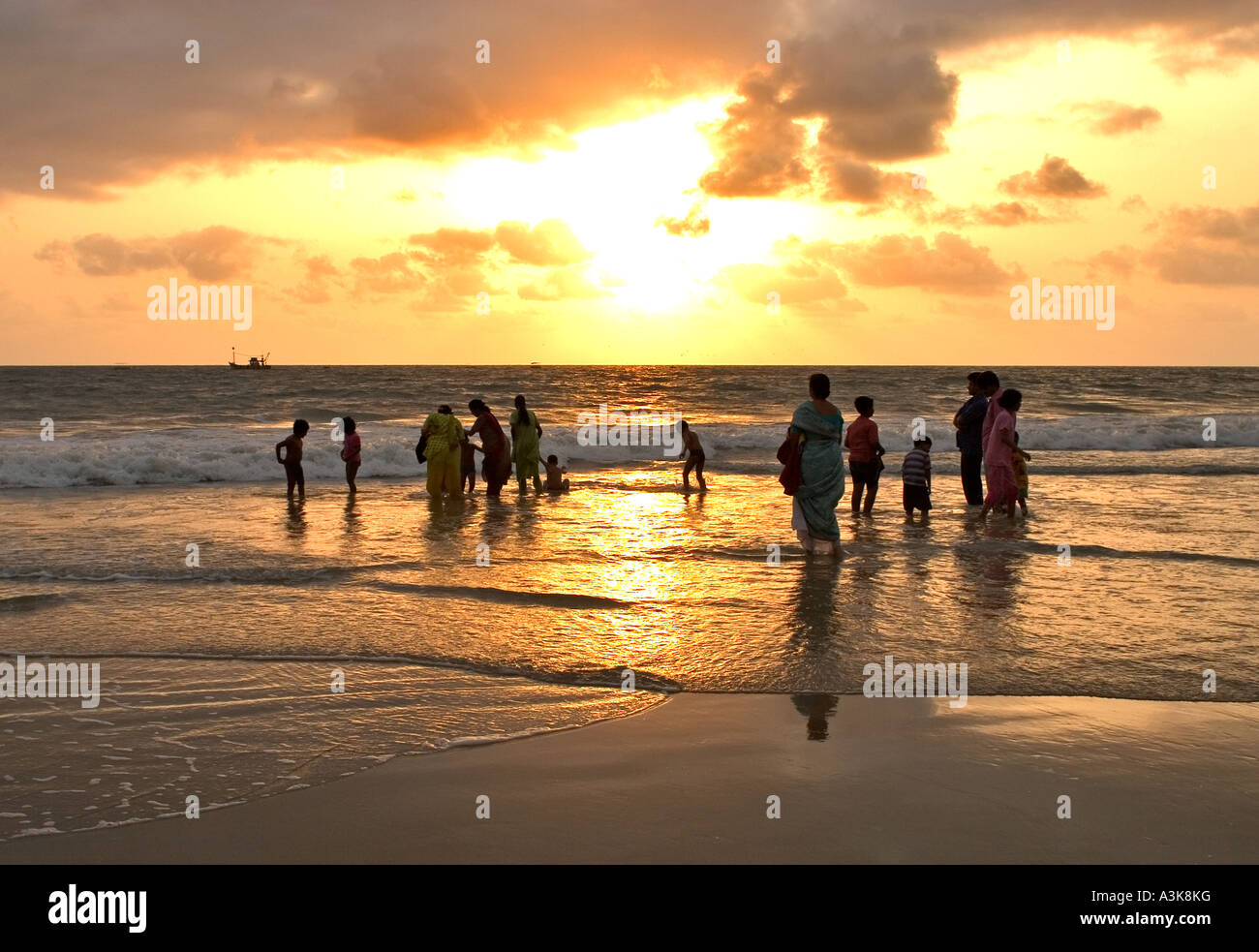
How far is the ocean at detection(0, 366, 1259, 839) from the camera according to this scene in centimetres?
552

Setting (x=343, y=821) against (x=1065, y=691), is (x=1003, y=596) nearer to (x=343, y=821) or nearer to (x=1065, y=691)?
(x=1065, y=691)

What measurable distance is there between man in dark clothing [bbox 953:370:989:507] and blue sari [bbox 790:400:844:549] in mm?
4197

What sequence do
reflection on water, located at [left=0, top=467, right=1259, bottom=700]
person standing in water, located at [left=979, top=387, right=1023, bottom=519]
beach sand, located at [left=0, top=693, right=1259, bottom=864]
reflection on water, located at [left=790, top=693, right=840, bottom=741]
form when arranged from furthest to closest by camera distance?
person standing in water, located at [left=979, top=387, right=1023, bottom=519] → reflection on water, located at [left=0, top=467, right=1259, bottom=700] → reflection on water, located at [left=790, top=693, right=840, bottom=741] → beach sand, located at [left=0, top=693, right=1259, bottom=864]

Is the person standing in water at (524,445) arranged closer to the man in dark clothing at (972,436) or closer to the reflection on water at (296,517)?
the reflection on water at (296,517)

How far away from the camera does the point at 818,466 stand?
11000 millimetres

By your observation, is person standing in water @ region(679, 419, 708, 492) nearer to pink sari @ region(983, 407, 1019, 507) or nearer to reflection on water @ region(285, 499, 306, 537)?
pink sari @ region(983, 407, 1019, 507)

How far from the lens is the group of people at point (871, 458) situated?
11.0 meters

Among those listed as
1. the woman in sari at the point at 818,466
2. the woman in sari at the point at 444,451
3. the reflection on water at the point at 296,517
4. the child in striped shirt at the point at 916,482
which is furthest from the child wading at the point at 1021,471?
the reflection on water at the point at 296,517

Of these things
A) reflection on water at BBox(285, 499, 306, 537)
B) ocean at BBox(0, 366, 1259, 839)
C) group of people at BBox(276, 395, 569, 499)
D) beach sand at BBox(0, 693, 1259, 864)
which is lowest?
beach sand at BBox(0, 693, 1259, 864)

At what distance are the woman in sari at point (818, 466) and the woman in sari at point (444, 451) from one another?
8010 mm

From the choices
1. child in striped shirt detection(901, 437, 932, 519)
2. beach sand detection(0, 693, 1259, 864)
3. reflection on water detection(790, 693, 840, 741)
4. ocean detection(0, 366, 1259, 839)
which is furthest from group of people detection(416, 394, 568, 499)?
beach sand detection(0, 693, 1259, 864)

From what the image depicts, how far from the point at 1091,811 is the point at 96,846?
4185 mm

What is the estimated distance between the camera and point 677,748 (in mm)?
5211
